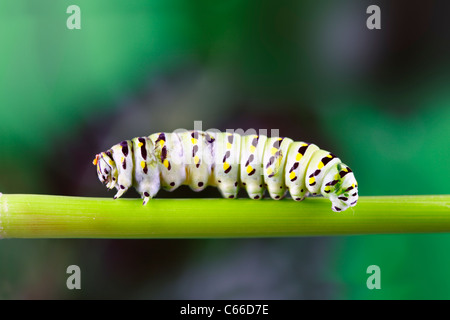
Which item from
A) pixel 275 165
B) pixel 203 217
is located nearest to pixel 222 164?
pixel 275 165

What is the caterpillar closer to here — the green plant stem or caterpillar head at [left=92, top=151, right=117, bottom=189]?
caterpillar head at [left=92, top=151, right=117, bottom=189]

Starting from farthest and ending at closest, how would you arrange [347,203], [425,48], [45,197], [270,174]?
1. [425,48]
2. [270,174]
3. [347,203]
4. [45,197]

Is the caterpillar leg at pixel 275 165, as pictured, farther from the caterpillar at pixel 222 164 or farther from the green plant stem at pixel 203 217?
the green plant stem at pixel 203 217

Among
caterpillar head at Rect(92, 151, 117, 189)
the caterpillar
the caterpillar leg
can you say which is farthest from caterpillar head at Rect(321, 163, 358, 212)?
caterpillar head at Rect(92, 151, 117, 189)

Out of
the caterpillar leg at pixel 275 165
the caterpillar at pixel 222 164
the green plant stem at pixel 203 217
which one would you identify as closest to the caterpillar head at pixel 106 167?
the caterpillar at pixel 222 164

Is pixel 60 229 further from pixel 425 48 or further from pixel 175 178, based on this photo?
pixel 425 48

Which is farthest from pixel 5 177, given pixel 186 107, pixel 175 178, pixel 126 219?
pixel 126 219
